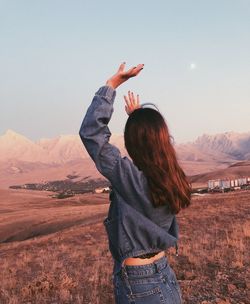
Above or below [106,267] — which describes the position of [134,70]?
above

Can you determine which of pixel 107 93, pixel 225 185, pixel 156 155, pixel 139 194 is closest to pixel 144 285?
pixel 139 194

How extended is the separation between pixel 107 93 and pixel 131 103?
0.38 metres

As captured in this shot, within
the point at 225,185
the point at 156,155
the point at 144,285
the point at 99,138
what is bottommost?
the point at 225,185

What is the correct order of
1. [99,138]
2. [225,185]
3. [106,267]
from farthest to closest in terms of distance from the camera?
[225,185]
[106,267]
[99,138]

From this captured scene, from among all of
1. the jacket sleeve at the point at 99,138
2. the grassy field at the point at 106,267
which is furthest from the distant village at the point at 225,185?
the jacket sleeve at the point at 99,138

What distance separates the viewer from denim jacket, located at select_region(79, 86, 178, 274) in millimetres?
2588

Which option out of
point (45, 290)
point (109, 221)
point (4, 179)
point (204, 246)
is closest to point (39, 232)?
point (204, 246)

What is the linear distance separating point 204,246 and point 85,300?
16.7ft

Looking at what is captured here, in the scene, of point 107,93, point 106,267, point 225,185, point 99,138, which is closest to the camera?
point 99,138

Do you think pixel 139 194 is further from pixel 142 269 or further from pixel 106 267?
pixel 106 267

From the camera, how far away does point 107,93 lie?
271 centimetres

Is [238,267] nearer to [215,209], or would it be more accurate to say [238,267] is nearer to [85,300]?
[85,300]

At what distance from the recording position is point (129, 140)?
8.96 feet

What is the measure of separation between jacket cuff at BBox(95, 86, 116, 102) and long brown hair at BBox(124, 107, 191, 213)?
0.56 feet
